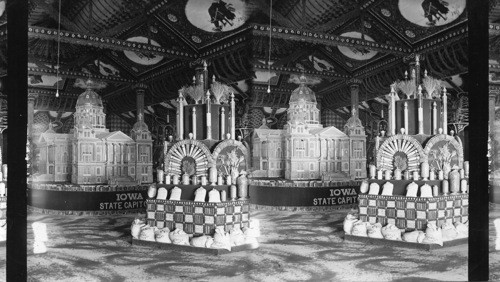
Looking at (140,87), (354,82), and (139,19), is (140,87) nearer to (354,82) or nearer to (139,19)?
(139,19)

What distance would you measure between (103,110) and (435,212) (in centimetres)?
509

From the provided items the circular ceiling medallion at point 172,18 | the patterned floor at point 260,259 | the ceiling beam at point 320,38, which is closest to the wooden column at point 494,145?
the patterned floor at point 260,259

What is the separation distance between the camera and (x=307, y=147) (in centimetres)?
782

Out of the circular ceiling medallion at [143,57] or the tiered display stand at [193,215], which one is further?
the tiered display stand at [193,215]

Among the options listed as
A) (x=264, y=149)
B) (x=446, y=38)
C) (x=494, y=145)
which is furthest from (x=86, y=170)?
(x=446, y=38)

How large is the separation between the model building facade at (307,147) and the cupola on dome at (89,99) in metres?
2.31

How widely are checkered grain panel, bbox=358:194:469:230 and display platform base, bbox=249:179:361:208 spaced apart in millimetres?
279

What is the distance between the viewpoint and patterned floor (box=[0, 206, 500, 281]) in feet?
18.3

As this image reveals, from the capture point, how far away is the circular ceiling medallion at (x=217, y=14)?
19.0 ft

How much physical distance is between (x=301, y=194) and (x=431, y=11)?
3292 mm

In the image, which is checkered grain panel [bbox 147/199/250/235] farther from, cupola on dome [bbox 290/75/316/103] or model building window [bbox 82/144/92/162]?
cupola on dome [bbox 290/75/316/103]

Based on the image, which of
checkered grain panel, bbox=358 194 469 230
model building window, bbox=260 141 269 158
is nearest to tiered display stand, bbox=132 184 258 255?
model building window, bbox=260 141 269 158

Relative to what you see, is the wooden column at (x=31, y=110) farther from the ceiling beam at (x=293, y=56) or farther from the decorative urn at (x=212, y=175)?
the ceiling beam at (x=293, y=56)

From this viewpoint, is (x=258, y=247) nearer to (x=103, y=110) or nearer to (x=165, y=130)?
(x=165, y=130)
